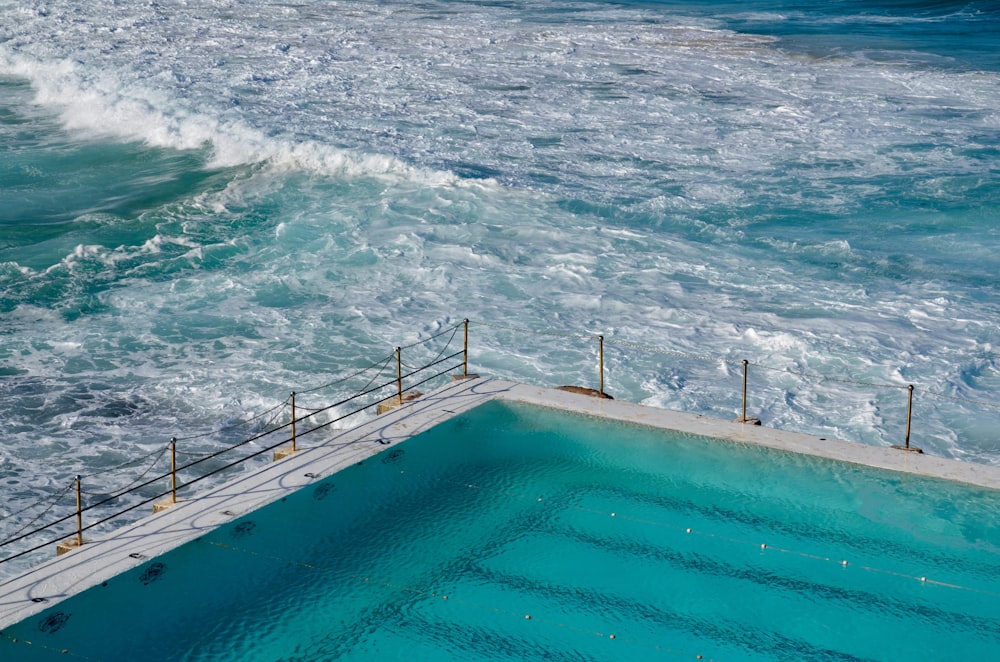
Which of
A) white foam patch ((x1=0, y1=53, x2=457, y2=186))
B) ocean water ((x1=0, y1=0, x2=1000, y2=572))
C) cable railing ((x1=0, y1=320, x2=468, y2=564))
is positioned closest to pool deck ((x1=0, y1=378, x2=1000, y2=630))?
cable railing ((x1=0, y1=320, x2=468, y2=564))

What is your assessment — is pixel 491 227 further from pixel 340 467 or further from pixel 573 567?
pixel 573 567

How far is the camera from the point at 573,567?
8.50 m

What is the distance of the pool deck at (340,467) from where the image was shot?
7.34 metres

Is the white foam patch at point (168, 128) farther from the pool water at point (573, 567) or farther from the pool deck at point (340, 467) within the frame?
the pool water at point (573, 567)

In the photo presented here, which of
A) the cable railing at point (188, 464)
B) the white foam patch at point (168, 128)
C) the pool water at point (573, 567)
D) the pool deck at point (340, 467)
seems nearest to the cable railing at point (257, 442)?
the cable railing at point (188, 464)

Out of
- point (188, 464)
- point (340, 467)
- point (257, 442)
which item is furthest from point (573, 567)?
point (257, 442)

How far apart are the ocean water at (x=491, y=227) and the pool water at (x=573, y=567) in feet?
7.39

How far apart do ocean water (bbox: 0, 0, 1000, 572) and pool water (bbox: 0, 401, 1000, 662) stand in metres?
2.25

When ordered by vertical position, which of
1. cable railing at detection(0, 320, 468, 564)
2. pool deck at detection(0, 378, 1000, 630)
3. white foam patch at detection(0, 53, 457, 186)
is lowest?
cable railing at detection(0, 320, 468, 564)

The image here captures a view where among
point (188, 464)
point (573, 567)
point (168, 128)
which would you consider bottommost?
point (573, 567)

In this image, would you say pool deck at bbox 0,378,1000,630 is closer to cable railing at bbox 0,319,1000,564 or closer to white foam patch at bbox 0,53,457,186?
cable railing at bbox 0,319,1000,564

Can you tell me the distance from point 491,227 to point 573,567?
442 inches

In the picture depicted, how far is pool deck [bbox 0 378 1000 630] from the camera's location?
7.34 metres

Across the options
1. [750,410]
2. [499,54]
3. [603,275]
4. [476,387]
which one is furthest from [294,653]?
[499,54]
